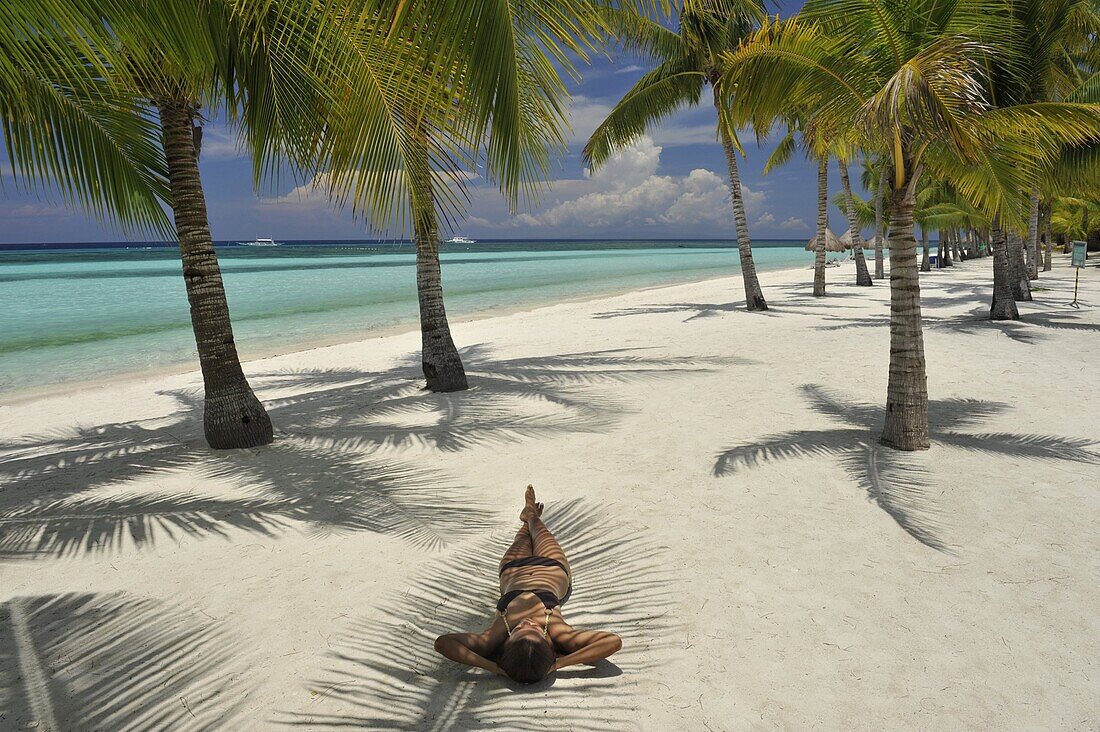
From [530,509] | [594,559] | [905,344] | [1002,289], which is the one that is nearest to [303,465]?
[530,509]

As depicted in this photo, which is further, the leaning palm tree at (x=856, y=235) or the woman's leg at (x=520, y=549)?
the leaning palm tree at (x=856, y=235)

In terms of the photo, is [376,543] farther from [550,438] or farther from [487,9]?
[487,9]

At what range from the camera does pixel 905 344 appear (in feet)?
16.1

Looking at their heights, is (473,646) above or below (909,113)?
below

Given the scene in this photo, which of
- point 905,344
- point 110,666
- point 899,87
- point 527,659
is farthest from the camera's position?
point 905,344

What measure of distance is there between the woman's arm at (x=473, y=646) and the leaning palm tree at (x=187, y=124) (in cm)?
314

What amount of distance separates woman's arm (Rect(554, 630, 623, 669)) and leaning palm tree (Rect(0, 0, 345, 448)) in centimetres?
331

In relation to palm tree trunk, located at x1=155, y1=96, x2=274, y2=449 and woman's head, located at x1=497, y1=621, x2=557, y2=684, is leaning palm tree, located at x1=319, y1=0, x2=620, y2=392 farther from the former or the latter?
palm tree trunk, located at x1=155, y1=96, x2=274, y2=449

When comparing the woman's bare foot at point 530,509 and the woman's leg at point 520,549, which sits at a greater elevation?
the woman's bare foot at point 530,509

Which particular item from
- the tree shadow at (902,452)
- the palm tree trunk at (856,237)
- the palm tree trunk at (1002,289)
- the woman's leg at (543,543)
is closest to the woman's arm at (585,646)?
the woman's leg at (543,543)

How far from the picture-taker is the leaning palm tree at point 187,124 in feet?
13.3

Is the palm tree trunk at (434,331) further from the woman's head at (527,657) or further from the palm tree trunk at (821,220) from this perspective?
the palm tree trunk at (821,220)

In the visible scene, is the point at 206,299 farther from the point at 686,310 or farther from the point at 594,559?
the point at 686,310

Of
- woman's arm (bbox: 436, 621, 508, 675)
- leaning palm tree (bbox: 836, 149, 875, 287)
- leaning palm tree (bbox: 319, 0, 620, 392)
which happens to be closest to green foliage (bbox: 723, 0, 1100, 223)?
leaning palm tree (bbox: 319, 0, 620, 392)
